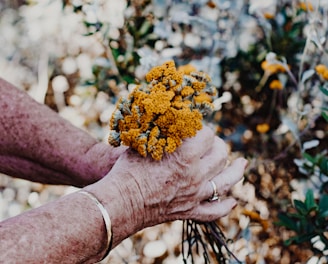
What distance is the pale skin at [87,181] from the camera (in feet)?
2.67

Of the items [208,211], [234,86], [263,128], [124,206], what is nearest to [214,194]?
[208,211]

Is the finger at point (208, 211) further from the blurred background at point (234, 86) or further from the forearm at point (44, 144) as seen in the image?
the blurred background at point (234, 86)

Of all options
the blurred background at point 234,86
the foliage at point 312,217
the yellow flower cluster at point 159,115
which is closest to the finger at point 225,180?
the yellow flower cluster at point 159,115

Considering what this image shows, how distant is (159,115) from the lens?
88 centimetres

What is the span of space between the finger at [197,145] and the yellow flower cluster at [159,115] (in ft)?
0.07

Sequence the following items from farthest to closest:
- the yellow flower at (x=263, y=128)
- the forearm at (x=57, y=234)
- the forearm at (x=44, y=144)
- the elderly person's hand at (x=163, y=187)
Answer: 1. the yellow flower at (x=263, y=128)
2. the forearm at (x=44, y=144)
3. the elderly person's hand at (x=163, y=187)
4. the forearm at (x=57, y=234)

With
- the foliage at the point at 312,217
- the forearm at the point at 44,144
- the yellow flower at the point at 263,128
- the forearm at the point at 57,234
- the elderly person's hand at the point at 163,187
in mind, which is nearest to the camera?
the forearm at the point at 57,234

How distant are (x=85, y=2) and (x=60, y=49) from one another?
1.80 feet

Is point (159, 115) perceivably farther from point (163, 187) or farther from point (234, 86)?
point (234, 86)

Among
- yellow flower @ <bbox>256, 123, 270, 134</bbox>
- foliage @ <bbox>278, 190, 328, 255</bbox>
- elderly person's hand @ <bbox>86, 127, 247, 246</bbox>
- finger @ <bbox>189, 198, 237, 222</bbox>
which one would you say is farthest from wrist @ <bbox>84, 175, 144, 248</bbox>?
yellow flower @ <bbox>256, 123, 270, 134</bbox>

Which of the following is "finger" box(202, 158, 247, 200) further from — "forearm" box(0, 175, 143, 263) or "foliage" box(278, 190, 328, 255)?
"foliage" box(278, 190, 328, 255)

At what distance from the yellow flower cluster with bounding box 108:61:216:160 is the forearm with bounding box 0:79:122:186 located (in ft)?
0.59

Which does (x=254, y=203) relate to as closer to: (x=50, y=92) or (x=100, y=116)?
(x=100, y=116)

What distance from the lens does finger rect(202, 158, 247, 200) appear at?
99 cm
